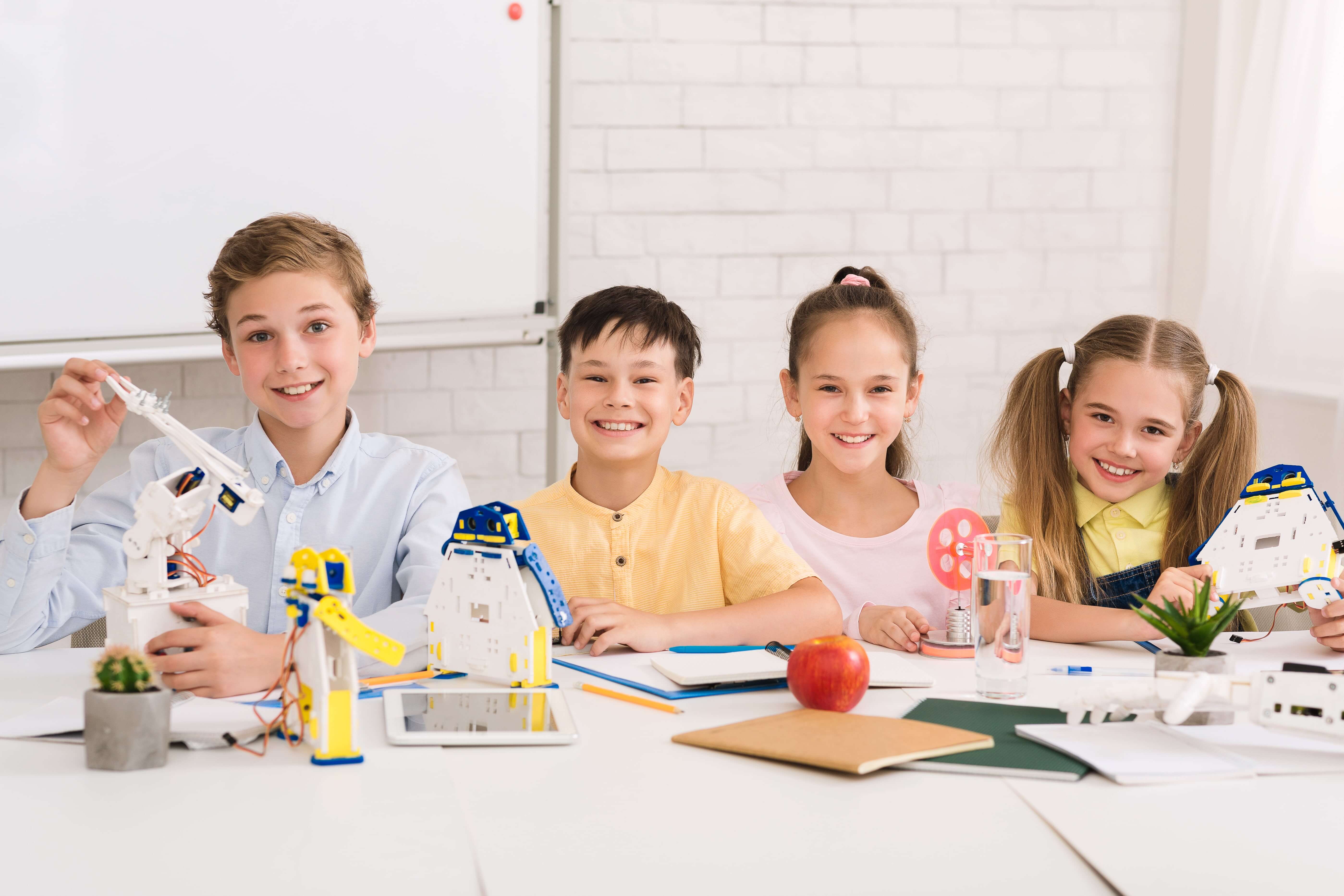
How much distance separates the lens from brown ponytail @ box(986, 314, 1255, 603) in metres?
1.77

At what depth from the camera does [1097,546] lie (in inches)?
71.8

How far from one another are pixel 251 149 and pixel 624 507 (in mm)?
1360

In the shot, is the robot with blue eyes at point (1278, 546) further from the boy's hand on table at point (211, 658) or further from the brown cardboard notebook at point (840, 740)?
the boy's hand on table at point (211, 658)

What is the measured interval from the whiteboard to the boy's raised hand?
3.59 ft

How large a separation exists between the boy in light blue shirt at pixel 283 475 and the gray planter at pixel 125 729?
1.46 ft

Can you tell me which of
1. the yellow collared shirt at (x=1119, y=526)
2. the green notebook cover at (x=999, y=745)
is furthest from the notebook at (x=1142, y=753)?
the yellow collared shirt at (x=1119, y=526)

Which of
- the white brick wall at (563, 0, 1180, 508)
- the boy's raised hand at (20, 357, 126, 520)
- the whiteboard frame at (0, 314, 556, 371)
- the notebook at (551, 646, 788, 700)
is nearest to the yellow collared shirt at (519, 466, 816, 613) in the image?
the notebook at (551, 646, 788, 700)

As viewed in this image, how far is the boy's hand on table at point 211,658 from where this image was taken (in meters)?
1.18

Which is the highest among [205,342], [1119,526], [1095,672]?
[205,342]

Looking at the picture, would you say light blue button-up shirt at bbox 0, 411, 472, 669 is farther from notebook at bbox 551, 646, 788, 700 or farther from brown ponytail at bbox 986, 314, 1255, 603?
brown ponytail at bbox 986, 314, 1255, 603

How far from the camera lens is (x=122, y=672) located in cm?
98

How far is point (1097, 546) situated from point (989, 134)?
6.22ft

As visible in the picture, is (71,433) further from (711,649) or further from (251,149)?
(251,149)

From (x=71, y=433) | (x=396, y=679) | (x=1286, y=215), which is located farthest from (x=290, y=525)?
(x=1286, y=215)
